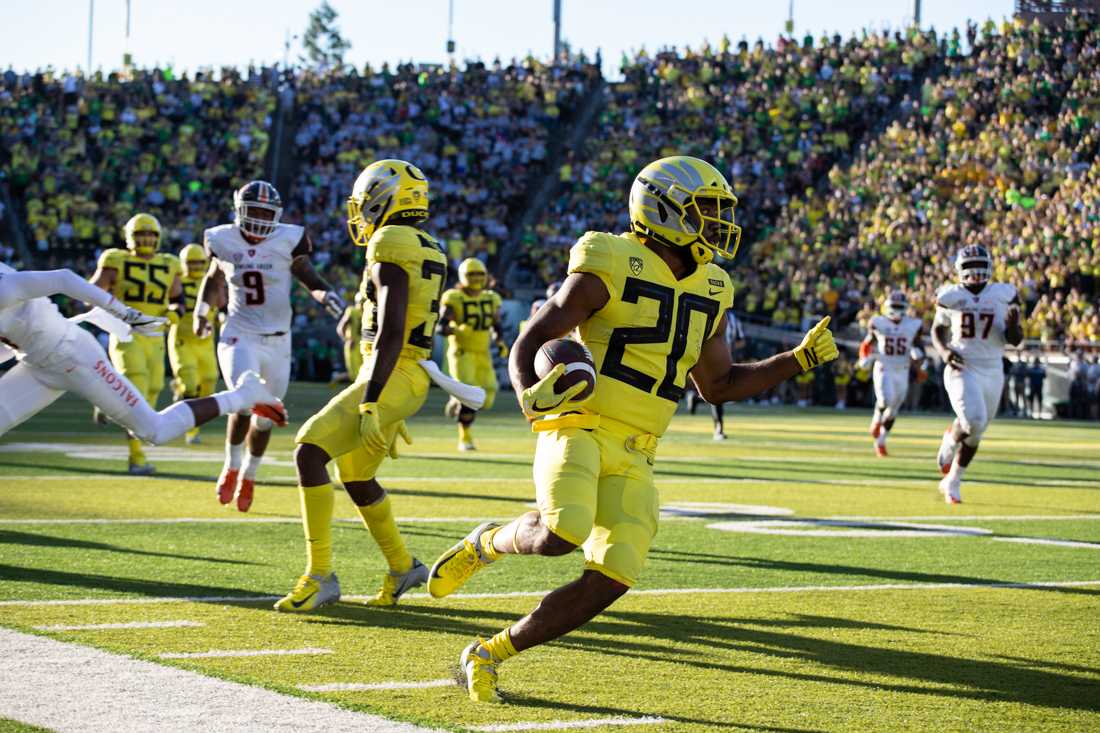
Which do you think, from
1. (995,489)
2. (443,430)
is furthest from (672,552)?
(443,430)

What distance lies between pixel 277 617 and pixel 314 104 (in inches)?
1359

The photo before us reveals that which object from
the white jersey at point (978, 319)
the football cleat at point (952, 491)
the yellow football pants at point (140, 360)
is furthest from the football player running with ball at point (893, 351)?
the yellow football pants at point (140, 360)

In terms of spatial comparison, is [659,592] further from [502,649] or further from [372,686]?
[372,686]

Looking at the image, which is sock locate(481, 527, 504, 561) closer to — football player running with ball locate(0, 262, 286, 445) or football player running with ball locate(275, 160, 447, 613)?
football player running with ball locate(275, 160, 447, 613)

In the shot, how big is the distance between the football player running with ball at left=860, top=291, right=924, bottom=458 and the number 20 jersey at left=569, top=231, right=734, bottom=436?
13.5m

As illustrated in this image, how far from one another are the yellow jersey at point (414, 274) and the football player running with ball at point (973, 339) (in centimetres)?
643

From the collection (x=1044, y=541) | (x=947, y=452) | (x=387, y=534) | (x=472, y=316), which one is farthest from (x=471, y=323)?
(x=387, y=534)

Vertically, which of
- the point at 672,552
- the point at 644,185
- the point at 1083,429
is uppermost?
the point at 644,185

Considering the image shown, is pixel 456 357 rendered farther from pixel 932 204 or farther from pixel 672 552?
pixel 932 204

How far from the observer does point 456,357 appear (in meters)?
17.8

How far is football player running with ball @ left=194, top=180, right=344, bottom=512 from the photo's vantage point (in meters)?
9.27

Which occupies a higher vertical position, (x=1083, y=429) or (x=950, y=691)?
(x=950, y=691)

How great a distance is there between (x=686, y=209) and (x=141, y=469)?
26.8 feet

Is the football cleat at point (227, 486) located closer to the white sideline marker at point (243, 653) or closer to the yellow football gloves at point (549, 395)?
the white sideline marker at point (243, 653)
